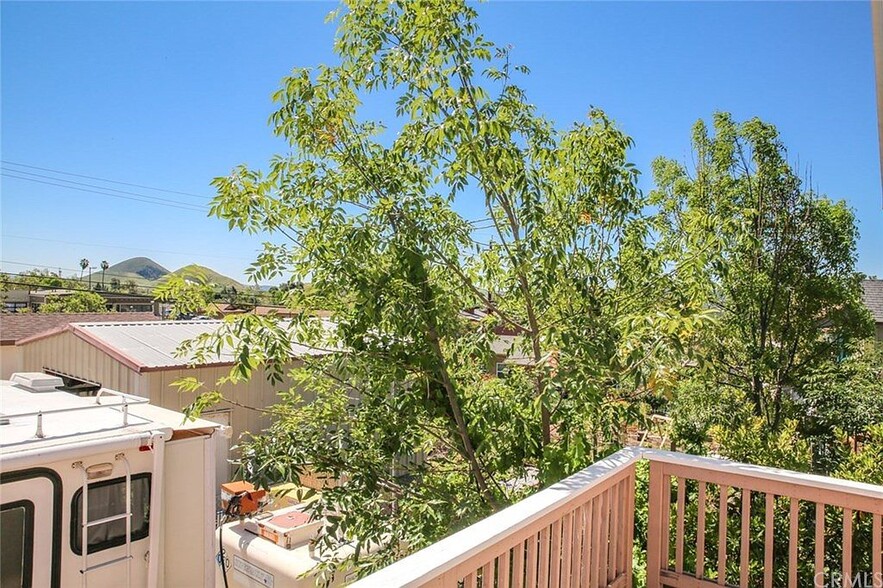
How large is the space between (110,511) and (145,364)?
5.03 metres

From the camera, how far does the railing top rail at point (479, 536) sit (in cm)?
118

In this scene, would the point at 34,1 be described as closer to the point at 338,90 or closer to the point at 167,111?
the point at 338,90

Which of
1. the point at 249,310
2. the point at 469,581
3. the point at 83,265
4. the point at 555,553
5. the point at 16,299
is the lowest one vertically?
the point at 555,553

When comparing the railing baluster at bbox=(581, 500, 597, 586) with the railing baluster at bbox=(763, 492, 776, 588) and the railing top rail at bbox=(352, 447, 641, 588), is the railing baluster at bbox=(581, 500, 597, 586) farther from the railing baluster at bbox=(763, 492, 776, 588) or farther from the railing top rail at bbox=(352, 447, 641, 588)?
the railing baluster at bbox=(763, 492, 776, 588)

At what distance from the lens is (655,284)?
3146 mm

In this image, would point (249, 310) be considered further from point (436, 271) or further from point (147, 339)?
point (147, 339)

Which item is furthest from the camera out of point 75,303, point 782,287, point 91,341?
point 75,303

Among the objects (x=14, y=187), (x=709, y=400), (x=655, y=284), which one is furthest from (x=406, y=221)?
(x=14, y=187)

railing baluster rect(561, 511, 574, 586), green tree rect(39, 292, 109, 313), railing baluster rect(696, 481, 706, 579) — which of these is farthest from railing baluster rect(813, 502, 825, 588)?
green tree rect(39, 292, 109, 313)

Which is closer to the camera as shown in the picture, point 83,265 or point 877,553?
point 877,553

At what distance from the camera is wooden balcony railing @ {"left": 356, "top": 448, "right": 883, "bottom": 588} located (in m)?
1.41

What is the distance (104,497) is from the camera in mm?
3088

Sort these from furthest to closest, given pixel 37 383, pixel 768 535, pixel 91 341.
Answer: pixel 91 341, pixel 37 383, pixel 768 535

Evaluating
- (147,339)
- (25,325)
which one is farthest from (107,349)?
(25,325)
